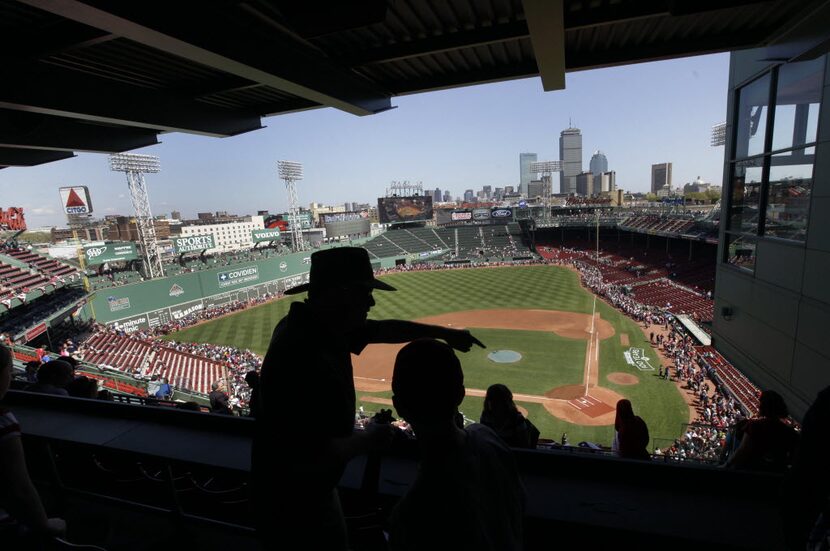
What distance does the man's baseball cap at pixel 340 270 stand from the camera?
150cm

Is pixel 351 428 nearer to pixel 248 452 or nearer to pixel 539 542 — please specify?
pixel 539 542

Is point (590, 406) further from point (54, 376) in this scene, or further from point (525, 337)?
point (54, 376)

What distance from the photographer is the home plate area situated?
15082 millimetres

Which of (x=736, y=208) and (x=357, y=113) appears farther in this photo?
(x=736, y=208)

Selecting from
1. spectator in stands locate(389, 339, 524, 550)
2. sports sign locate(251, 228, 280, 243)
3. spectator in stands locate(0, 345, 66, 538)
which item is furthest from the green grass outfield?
sports sign locate(251, 228, 280, 243)

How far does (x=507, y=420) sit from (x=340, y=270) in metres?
2.04

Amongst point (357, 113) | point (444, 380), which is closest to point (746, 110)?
point (357, 113)

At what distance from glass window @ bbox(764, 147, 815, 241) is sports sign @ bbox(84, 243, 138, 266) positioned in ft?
129

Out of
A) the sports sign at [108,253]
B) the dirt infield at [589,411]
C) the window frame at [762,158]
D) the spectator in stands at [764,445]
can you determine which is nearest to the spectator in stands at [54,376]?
the spectator in stands at [764,445]

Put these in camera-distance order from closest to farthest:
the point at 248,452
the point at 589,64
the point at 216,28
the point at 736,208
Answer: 1. the point at 248,452
2. the point at 216,28
3. the point at 589,64
4. the point at 736,208

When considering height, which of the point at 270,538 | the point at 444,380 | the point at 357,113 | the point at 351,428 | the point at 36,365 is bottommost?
the point at 36,365

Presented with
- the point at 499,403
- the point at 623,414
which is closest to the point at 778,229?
the point at 623,414

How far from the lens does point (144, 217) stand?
1406 inches

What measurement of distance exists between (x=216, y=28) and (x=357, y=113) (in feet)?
6.90
